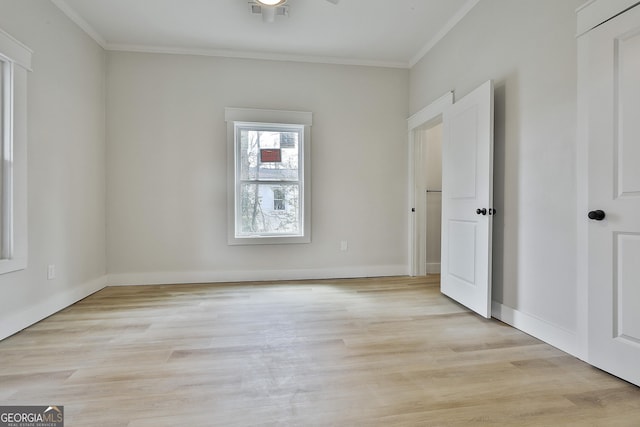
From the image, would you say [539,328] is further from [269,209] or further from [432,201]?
[269,209]

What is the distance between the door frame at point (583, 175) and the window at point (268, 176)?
8.68 feet

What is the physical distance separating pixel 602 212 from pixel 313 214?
9.09ft

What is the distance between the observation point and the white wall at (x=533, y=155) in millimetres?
1957

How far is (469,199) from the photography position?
2.71 meters

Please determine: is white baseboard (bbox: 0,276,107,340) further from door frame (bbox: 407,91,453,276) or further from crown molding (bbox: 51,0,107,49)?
door frame (bbox: 407,91,453,276)

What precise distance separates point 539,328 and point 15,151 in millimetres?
→ 3977

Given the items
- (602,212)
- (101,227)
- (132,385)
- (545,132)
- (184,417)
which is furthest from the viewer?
(101,227)

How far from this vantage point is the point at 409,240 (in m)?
4.07

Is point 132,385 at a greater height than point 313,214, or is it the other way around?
point 313,214

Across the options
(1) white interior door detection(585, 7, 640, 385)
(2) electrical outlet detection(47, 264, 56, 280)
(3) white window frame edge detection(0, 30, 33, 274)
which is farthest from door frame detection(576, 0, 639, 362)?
(2) electrical outlet detection(47, 264, 56, 280)

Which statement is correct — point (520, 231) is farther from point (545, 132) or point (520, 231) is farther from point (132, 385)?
point (132, 385)

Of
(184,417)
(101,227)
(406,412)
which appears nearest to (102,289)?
(101,227)

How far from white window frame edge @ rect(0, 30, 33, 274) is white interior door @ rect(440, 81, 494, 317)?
354cm

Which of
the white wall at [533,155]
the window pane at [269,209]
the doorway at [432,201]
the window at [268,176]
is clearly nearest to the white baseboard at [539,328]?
the white wall at [533,155]
